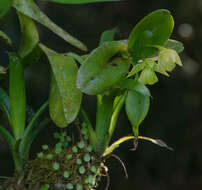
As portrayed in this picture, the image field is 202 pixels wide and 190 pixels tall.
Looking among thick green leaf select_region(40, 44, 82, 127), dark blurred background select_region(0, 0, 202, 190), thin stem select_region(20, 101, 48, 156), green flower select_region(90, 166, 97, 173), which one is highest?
thick green leaf select_region(40, 44, 82, 127)

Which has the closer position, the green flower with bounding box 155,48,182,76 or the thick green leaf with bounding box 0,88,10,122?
the green flower with bounding box 155,48,182,76

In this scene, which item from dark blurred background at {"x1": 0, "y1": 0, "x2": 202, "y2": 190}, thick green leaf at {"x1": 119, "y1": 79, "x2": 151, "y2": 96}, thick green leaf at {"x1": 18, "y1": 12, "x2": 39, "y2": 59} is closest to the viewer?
thick green leaf at {"x1": 119, "y1": 79, "x2": 151, "y2": 96}

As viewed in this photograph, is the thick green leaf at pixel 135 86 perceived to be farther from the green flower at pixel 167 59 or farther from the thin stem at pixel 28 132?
the thin stem at pixel 28 132

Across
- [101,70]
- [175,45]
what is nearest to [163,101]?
[175,45]

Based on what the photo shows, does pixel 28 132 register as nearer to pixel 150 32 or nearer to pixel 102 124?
pixel 102 124

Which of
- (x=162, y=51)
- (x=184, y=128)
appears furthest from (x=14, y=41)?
(x=162, y=51)

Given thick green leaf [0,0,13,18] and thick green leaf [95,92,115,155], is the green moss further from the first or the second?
thick green leaf [0,0,13,18]

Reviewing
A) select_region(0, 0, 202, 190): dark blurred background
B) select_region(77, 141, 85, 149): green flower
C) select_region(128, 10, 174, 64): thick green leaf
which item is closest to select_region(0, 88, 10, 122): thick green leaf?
select_region(77, 141, 85, 149): green flower
